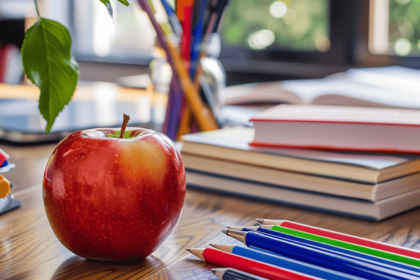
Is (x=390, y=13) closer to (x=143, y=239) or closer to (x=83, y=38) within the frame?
(x=143, y=239)

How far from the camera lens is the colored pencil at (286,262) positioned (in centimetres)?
33

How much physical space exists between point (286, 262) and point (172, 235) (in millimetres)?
186

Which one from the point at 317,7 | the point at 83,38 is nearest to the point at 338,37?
the point at 317,7

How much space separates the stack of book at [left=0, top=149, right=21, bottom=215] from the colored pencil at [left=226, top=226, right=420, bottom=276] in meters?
0.29

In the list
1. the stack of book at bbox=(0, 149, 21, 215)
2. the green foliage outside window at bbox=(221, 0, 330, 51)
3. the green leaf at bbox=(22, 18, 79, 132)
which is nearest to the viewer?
the green leaf at bbox=(22, 18, 79, 132)

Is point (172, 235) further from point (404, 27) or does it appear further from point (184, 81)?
point (404, 27)

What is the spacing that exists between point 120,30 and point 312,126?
2443mm

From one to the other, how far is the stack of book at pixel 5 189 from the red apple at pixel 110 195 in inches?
5.6

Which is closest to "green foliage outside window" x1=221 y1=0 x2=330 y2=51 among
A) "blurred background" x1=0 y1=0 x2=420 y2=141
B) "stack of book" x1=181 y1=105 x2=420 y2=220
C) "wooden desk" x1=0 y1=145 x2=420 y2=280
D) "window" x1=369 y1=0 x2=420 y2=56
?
"blurred background" x1=0 y1=0 x2=420 y2=141

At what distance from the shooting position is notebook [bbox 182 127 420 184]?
1.78ft

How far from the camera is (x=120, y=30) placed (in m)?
2.87

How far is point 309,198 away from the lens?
60 cm

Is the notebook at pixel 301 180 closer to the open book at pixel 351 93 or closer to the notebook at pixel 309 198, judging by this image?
the notebook at pixel 309 198

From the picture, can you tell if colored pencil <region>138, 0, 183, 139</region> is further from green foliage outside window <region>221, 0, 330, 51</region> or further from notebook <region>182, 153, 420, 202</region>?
green foliage outside window <region>221, 0, 330, 51</region>
